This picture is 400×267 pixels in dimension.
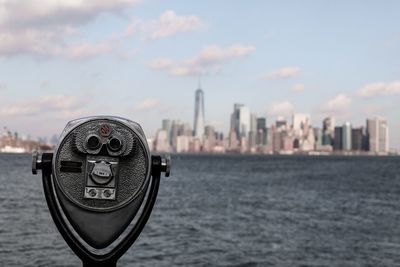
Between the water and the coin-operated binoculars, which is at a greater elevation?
the coin-operated binoculars

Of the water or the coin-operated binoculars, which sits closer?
the coin-operated binoculars

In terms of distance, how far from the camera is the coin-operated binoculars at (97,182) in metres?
3.75

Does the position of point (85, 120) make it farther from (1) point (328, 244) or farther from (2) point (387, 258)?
(1) point (328, 244)

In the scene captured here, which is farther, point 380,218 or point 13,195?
point 13,195

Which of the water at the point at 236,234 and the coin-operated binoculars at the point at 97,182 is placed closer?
the coin-operated binoculars at the point at 97,182

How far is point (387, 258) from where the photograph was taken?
770 inches

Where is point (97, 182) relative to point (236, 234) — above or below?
above

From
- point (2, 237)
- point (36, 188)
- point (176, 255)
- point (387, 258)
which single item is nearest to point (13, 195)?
point (36, 188)

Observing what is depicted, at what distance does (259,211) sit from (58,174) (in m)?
29.3

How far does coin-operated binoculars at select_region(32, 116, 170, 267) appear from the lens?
3.75m

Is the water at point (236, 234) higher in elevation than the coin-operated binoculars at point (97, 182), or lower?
lower

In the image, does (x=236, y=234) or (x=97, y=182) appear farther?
(x=236, y=234)

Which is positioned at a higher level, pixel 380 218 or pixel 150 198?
pixel 150 198

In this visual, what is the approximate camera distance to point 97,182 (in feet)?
12.3
